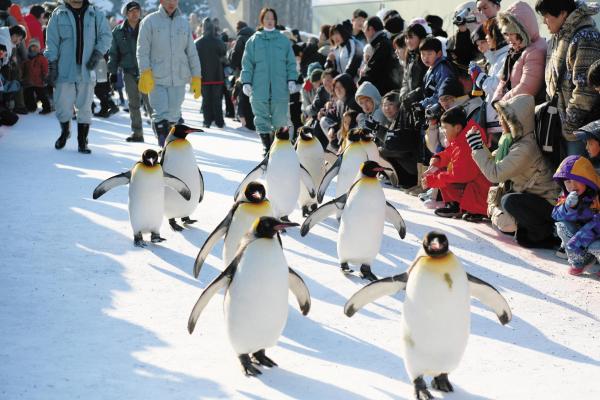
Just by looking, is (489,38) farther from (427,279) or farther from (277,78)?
(427,279)

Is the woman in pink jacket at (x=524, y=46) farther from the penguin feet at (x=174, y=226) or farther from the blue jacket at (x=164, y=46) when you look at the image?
the blue jacket at (x=164, y=46)

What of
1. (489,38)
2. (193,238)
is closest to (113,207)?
(193,238)

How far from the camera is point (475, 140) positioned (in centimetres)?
510

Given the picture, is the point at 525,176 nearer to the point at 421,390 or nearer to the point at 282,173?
the point at 282,173

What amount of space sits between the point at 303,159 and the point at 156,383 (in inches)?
125

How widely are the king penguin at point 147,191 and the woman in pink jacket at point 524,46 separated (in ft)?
7.68

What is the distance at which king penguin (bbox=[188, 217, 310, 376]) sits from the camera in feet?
9.90

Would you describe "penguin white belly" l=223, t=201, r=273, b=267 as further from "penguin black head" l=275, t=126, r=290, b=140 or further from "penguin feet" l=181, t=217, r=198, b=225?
"penguin feet" l=181, t=217, r=198, b=225

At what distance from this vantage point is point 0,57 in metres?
8.98

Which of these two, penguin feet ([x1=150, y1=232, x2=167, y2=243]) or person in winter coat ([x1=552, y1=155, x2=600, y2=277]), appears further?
penguin feet ([x1=150, y1=232, x2=167, y2=243])

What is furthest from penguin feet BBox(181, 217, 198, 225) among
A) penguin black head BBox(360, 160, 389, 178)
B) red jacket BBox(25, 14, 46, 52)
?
red jacket BBox(25, 14, 46, 52)

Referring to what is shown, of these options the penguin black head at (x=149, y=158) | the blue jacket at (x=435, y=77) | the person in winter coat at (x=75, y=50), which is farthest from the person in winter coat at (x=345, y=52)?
the penguin black head at (x=149, y=158)

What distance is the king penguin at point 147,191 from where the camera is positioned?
15.5 feet

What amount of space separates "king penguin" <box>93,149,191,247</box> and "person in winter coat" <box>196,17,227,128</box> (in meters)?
6.26
